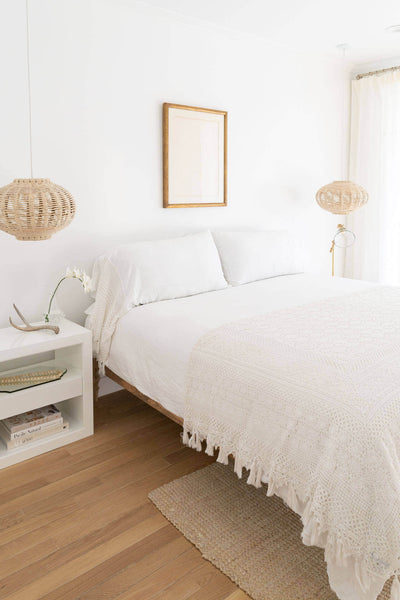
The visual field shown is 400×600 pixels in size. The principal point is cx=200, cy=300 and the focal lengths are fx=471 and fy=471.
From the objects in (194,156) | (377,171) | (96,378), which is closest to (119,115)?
(194,156)

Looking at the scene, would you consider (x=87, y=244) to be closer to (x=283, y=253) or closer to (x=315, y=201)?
(x=283, y=253)

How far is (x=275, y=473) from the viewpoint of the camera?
5.26 ft

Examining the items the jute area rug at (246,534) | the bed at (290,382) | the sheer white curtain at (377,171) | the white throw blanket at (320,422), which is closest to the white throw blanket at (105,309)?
the bed at (290,382)

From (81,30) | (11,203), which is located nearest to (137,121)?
(81,30)

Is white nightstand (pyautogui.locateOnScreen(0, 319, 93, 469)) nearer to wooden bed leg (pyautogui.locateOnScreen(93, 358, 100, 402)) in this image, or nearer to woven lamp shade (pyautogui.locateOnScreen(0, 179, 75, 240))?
wooden bed leg (pyautogui.locateOnScreen(93, 358, 100, 402))

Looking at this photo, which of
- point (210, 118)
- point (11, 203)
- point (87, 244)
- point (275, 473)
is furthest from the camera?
point (210, 118)

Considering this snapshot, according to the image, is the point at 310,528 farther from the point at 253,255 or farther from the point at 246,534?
the point at 253,255

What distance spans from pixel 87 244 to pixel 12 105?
85 centimetres

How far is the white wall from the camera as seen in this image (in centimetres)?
256

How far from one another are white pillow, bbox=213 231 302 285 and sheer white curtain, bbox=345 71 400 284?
4.37ft

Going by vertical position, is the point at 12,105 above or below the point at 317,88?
below

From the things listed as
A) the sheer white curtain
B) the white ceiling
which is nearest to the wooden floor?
the white ceiling

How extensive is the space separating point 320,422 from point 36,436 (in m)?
1.60

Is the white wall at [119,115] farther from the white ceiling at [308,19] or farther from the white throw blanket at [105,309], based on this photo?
the white throw blanket at [105,309]
